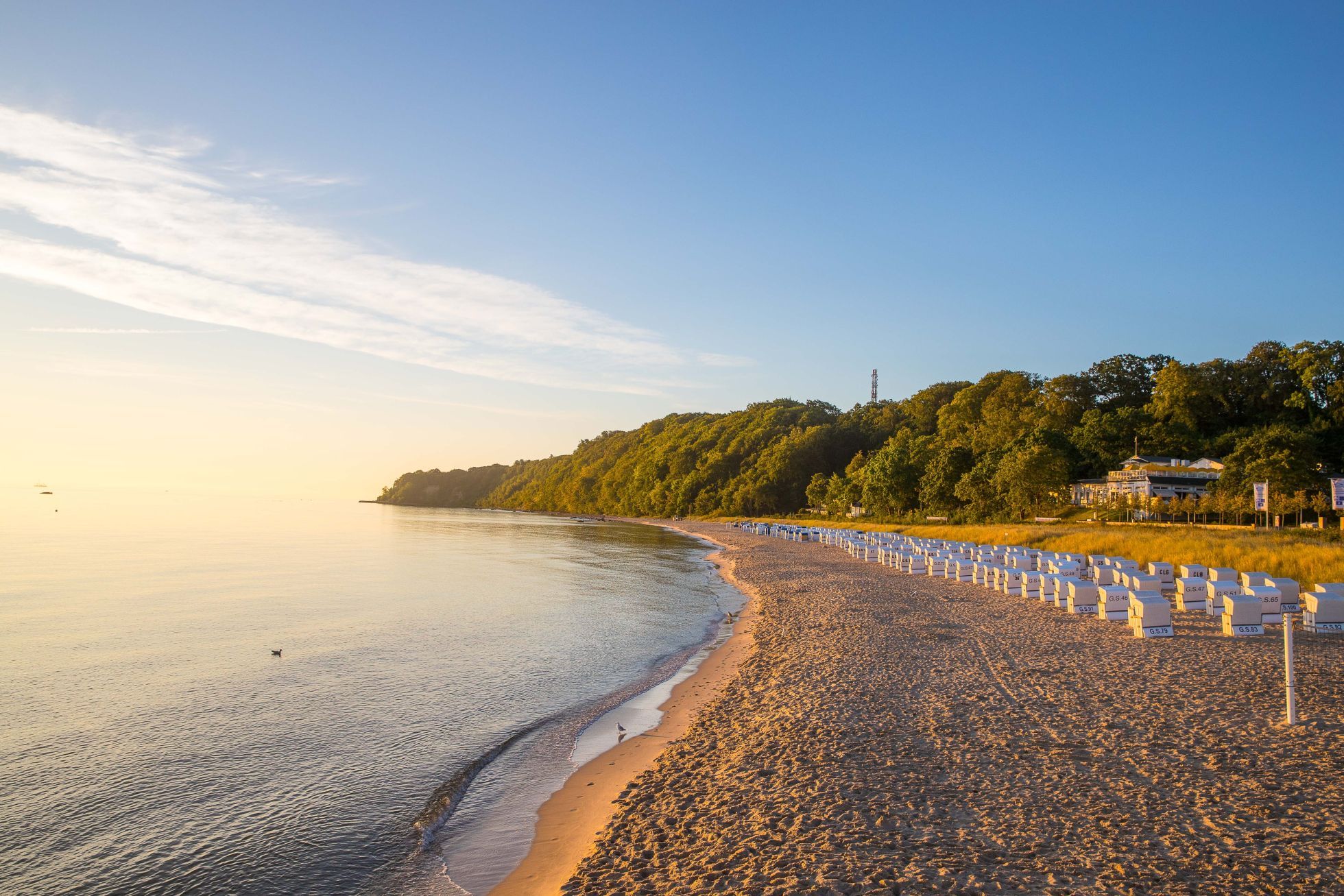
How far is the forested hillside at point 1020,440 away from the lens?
59062 millimetres

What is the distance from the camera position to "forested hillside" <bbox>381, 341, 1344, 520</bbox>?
59.1m

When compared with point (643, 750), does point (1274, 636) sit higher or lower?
higher

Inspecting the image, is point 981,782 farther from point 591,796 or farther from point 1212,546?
point 1212,546

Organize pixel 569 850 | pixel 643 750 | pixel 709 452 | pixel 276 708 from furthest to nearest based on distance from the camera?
pixel 709 452 < pixel 276 708 < pixel 643 750 < pixel 569 850

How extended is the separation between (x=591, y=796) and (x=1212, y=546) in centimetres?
2372

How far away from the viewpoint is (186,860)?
7.20 metres

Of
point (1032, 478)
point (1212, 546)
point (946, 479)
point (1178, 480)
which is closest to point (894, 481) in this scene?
point (946, 479)

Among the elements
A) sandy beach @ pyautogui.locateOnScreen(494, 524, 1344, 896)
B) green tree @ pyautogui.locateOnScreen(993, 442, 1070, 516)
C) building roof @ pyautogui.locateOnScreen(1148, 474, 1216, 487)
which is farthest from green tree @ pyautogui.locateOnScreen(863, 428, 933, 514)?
sandy beach @ pyautogui.locateOnScreen(494, 524, 1344, 896)

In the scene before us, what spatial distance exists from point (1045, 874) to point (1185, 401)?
306 feet

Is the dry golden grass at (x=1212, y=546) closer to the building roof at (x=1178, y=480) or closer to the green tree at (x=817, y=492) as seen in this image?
the building roof at (x=1178, y=480)

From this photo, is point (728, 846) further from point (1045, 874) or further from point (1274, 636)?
point (1274, 636)

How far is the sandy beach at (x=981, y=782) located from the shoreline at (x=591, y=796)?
4 centimetres

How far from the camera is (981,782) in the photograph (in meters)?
7.07

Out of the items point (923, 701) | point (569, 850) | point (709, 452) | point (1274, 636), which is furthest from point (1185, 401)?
point (569, 850)
